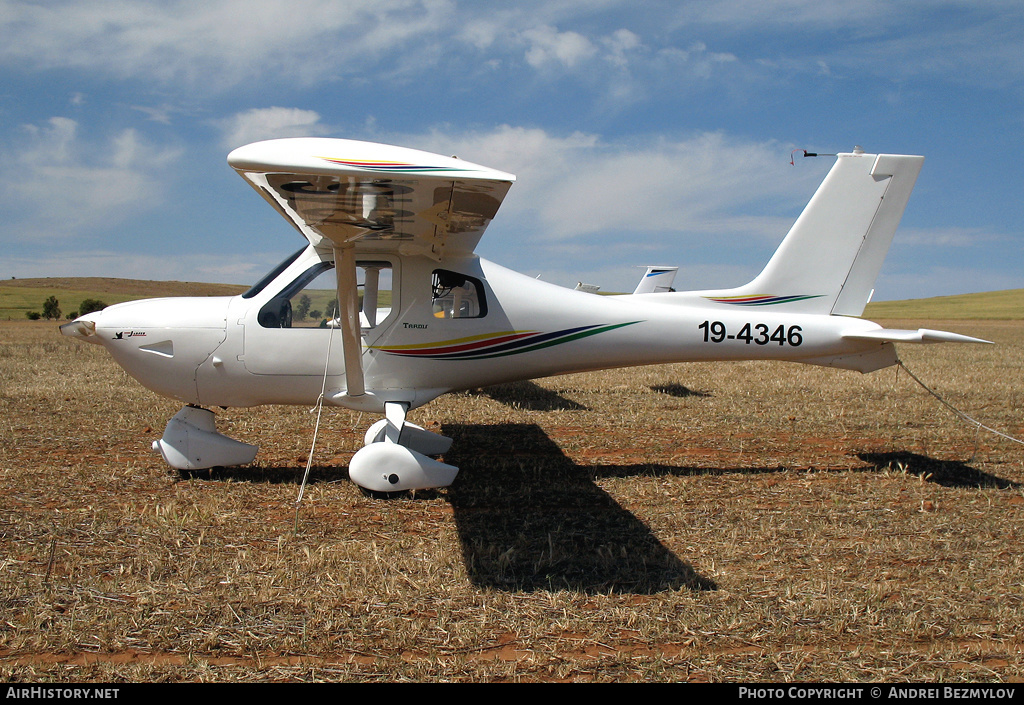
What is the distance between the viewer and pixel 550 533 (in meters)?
4.77

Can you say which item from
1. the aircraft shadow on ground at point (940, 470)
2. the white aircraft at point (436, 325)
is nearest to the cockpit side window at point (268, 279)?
the white aircraft at point (436, 325)

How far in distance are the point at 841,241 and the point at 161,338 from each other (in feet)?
20.5

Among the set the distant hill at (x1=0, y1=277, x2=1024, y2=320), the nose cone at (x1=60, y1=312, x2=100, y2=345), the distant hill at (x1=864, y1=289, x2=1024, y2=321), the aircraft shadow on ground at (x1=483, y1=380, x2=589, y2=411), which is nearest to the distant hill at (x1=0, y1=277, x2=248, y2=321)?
the distant hill at (x1=0, y1=277, x2=1024, y2=320)

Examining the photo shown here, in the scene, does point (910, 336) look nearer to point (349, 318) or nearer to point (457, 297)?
point (457, 297)

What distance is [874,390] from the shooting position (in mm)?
11414

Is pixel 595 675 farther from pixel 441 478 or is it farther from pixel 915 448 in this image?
pixel 915 448

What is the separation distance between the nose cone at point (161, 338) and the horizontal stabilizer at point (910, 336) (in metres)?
5.68

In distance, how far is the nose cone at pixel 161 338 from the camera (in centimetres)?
578

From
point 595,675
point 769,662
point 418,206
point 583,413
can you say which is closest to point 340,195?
point 418,206

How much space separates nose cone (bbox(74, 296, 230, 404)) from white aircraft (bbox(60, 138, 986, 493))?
0.01 metres

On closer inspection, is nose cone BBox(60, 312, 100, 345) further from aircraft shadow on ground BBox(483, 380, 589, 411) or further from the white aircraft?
aircraft shadow on ground BBox(483, 380, 589, 411)

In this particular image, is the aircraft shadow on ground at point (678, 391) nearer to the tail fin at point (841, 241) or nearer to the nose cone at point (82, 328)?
the tail fin at point (841, 241)

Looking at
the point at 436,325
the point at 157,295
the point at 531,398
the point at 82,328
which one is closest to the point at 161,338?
the point at 82,328
